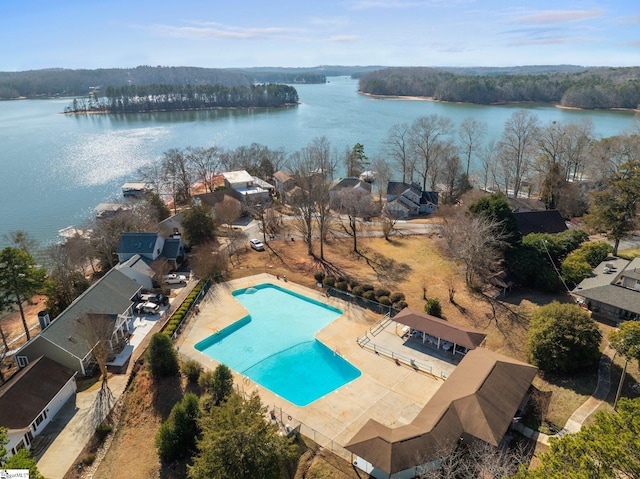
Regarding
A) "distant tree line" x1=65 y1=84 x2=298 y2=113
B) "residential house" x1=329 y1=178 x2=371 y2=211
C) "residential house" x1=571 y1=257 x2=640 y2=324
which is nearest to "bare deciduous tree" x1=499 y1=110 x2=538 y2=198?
"residential house" x1=329 y1=178 x2=371 y2=211

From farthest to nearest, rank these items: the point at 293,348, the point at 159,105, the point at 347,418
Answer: the point at 159,105 < the point at 293,348 < the point at 347,418

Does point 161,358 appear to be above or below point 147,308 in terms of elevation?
above

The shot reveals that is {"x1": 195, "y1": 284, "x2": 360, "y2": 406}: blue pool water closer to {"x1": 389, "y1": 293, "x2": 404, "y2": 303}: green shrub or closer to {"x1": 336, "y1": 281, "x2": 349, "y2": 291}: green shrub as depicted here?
{"x1": 336, "y1": 281, "x2": 349, "y2": 291}: green shrub

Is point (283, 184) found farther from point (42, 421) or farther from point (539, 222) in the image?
point (42, 421)

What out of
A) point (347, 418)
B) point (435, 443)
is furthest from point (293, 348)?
point (435, 443)

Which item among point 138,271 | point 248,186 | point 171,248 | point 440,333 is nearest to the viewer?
point 440,333

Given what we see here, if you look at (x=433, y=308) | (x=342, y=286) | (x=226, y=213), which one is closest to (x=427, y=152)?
(x=226, y=213)

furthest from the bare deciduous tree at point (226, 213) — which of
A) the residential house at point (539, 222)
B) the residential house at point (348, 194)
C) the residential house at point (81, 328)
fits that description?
the residential house at point (539, 222)

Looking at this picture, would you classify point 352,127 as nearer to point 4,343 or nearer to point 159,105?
point 159,105

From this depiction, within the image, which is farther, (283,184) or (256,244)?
(283,184)
